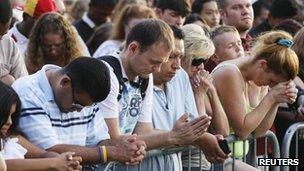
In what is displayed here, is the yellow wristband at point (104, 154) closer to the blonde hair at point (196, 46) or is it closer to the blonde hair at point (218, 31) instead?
the blonde hair at point (196, 46)

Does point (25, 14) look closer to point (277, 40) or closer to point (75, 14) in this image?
point (277, 40)

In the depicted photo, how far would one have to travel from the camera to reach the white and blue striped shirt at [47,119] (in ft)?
18.9

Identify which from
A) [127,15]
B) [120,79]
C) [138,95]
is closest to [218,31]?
[127,15]

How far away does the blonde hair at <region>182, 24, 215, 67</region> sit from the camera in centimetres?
746

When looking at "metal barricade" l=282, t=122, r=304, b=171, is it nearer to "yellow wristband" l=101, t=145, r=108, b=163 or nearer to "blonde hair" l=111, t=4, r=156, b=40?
"blonde hair" l=111, t=4, r=156, b=40

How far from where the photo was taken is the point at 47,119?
228 inches

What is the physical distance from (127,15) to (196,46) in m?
2.22

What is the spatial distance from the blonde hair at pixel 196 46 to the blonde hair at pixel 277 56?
542 millimetres

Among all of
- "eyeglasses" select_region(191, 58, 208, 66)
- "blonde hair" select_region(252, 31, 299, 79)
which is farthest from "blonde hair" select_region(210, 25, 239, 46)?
"eyeglasses" select_region(191, 58, 208, 66)

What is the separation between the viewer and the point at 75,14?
14.5 meters

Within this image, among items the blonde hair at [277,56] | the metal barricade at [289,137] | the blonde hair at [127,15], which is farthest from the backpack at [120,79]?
the blonde hair at [127,15]

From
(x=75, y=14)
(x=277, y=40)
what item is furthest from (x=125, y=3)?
(x=75, y=14)

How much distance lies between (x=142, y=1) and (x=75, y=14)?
4454 millimetres

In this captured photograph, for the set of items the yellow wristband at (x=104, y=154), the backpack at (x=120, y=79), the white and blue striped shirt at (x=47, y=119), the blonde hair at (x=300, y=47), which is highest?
the blonde hair at (x=300, y=47)
